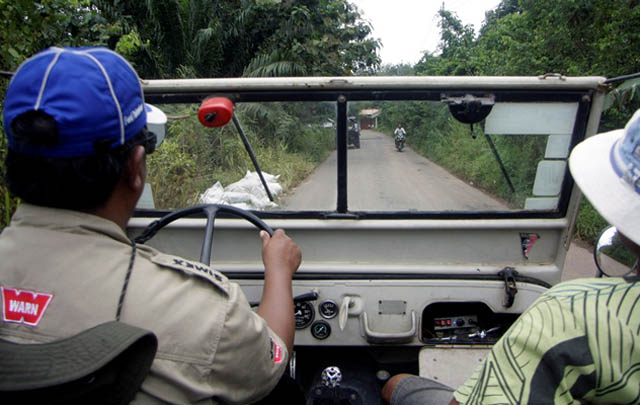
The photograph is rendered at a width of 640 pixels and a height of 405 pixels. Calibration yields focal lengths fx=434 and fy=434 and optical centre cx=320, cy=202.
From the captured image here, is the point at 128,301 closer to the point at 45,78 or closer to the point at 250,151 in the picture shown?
the point at 45,78

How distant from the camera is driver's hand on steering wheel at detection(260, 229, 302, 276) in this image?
152 centimetres

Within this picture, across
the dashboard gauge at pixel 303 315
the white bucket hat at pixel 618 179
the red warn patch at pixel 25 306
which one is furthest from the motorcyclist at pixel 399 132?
the red warn patch at pixel 25 306

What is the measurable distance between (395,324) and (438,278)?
309mm

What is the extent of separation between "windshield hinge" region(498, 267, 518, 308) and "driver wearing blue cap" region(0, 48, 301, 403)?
1418 mm

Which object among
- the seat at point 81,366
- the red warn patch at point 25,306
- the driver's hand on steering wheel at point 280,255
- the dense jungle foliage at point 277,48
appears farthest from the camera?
the dense jungle foliage at point 277,48

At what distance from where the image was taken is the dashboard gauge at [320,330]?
2.14 meters

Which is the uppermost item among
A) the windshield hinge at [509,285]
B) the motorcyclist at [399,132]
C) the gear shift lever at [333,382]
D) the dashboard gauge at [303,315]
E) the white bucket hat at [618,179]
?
the white bucket hat at [618,179]

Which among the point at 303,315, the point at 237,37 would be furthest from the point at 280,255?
the point at 237,37

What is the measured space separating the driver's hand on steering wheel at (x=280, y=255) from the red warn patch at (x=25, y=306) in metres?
0.75

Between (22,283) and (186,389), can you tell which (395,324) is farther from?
(22,283)

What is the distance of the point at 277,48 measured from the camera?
10.2m

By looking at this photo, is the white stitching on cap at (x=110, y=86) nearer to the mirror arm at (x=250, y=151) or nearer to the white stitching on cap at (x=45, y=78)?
the white stitching on cap at (x=45, y=78)

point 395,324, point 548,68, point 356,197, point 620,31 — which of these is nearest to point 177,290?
point 356,197

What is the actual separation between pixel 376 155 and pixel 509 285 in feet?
2.87
